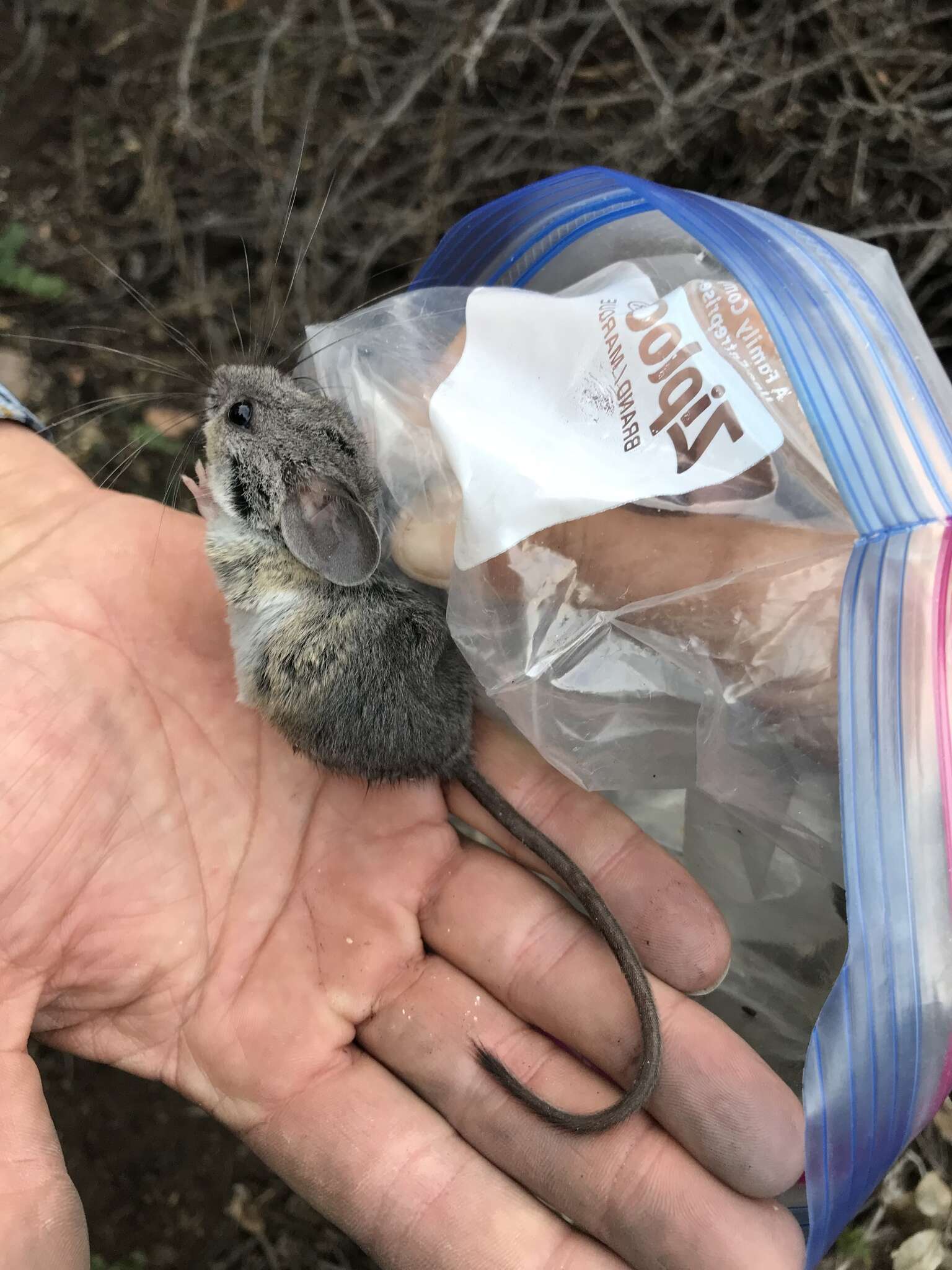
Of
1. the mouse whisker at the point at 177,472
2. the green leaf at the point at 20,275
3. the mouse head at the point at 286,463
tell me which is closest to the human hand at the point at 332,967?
the mouse head at the point at 286,463

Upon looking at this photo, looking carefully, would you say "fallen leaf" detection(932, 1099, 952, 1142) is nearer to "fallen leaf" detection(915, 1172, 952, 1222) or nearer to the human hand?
"fallen leaf" detection(915, 1172, 952, 1222)

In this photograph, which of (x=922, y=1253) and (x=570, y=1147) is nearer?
(x=570, y=1147)

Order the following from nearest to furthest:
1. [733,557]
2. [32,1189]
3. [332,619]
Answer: [32,1189]
[733,557]
[332,619]

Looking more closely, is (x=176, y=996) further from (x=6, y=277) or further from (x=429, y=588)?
(x=6, y=277)

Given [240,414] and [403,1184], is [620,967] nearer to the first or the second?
[403,1184]

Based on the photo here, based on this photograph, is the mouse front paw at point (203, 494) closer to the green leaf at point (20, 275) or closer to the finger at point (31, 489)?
the finger at point (31, 489)

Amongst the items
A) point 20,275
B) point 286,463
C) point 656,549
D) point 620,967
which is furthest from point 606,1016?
point 20,275

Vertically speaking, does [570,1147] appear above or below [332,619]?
below

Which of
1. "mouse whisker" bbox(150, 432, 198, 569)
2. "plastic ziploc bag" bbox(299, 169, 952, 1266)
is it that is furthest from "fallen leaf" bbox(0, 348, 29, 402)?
"plastic ziploc bag" bbox(299, 169, 952, 1266)

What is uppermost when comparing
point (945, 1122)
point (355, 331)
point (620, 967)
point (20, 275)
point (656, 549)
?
point (355, 331)
